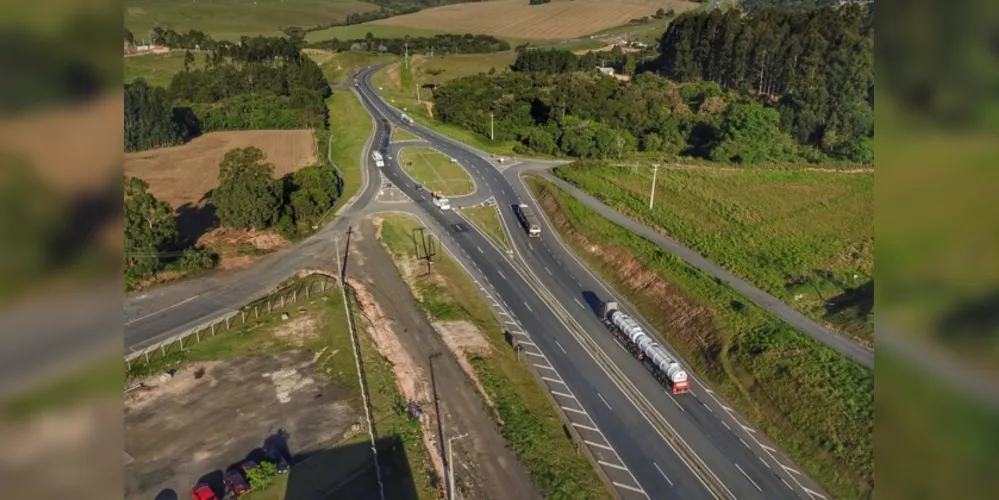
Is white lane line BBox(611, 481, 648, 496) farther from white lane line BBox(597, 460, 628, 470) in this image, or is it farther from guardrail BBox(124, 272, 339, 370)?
guardrail BBox(124, 272, 339, 370)

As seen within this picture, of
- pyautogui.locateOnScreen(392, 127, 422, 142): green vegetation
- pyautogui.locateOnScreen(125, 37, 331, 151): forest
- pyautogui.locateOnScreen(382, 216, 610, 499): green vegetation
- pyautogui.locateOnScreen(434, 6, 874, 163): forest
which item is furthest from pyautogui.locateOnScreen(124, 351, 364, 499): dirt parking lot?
pyautogui.locateOnScreen(125, 37, 331, 151): forest

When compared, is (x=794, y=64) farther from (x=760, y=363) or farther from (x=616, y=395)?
(x=616, y=395)

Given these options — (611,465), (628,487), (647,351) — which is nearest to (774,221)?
(647,351)

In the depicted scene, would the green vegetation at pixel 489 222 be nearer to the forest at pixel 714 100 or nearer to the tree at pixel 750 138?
the forest at pixel 714 100

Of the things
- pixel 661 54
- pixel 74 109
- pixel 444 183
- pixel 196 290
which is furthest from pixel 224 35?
pixel 74 109

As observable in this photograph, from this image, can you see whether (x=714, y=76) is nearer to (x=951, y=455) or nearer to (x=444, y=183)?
(x=444, y=183)
